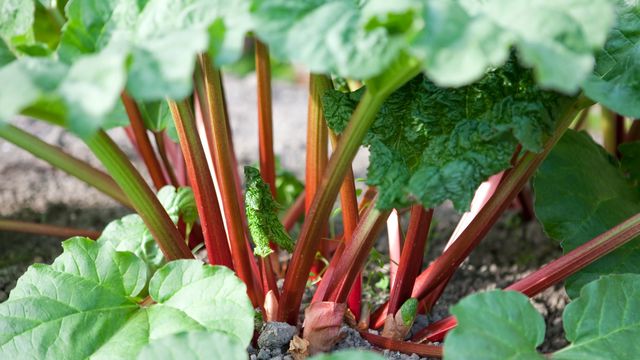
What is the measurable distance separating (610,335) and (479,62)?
475 millimetres

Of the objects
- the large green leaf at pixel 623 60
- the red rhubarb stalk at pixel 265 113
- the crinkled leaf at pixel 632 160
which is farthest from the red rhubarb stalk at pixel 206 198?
the crinkled leaf at pixel 632 160

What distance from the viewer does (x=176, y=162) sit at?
73.7 inches

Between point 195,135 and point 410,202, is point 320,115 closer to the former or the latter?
point 195,135

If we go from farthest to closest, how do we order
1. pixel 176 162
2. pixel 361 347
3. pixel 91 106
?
pixel 176 162, pixel 361 347, pixel 91 106

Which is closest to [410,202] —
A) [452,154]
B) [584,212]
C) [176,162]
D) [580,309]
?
[452,154]

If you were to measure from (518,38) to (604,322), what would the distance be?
1.49ft

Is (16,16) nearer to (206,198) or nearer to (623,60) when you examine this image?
(206,198)

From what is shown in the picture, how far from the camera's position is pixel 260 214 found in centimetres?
123

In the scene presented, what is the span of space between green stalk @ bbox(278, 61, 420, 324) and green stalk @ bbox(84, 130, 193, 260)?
0.18 meters

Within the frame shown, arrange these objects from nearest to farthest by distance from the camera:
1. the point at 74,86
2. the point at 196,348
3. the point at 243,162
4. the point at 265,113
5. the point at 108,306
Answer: the point at 74,86 < the point at 196,348 < the point at 108,306 < the point at 265,113 < the point at 243,162

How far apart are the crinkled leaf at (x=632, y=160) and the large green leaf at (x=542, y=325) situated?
534 millimetres

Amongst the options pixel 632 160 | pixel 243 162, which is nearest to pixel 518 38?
pixel 632 160

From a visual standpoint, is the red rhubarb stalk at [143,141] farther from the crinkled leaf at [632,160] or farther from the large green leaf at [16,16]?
the crinkled leaf at [632,160]

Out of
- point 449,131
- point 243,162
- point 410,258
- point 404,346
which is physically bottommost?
point 243,162
